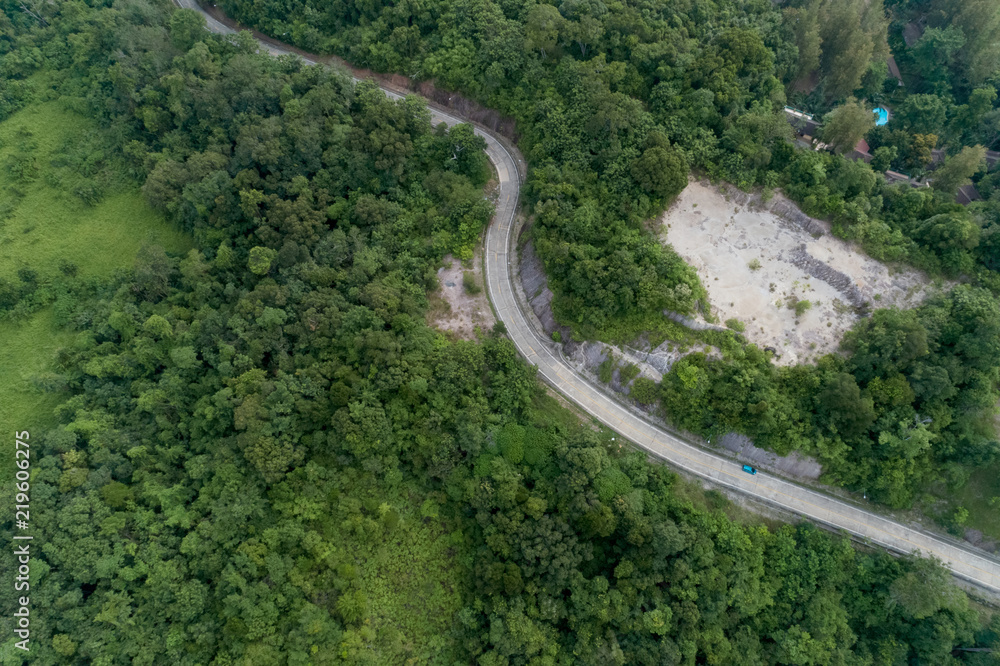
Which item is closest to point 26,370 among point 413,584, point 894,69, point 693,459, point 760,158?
point 413,584

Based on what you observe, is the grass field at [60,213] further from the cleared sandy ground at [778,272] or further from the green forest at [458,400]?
the cleared sandy ground at [778,272]

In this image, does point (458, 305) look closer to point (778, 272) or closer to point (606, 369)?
point (606, 369)

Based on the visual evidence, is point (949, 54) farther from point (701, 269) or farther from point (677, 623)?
point (677, 623)

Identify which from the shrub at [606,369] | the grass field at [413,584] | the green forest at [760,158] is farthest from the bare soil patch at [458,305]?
the grass field at [413,584]

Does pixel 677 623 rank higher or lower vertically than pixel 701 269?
lower

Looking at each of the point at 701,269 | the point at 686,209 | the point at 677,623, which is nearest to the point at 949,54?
the point at 686,209
